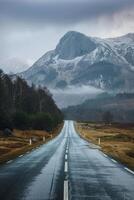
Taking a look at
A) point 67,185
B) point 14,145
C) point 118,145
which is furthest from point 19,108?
point 67,185

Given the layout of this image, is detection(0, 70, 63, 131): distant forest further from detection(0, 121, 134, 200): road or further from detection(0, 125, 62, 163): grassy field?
detection(0, 121, 134, 200): road

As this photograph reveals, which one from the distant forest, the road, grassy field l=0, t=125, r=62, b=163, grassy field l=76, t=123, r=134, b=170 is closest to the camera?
the road

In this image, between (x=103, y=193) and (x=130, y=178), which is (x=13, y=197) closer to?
(x=103, y=193)

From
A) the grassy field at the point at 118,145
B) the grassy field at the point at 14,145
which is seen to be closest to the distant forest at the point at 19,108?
the grassy field at the point at 14,145

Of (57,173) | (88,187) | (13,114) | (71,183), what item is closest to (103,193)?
(88,187)

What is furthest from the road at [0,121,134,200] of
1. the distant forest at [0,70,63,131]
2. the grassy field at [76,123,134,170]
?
the distant forest at [0,70,63,131]

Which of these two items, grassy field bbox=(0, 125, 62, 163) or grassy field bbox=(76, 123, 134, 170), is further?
grassy field bbox=(0, 125, 62, 163)

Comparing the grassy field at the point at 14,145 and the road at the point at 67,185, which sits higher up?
the grassy field at the point at 14,145

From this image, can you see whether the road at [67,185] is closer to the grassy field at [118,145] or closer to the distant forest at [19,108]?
the grassy field at [118,145]

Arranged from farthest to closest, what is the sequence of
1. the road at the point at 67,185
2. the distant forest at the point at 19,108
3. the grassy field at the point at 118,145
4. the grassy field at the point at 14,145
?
the distant forest at the point at 19,108 → the grassy field at the point at 14,145 → the grassy field at the point at 118,145 → the road at the point at 67,185

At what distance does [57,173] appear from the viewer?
25844 millimetres

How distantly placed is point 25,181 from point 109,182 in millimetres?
3823

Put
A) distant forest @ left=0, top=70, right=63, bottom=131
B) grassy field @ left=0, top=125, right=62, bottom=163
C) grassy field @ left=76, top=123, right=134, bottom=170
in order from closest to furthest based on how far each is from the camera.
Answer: grassy field @ left=76, top=123, right=134, bottom=170 < grassy field @ left=0, top=125, right=62, bottom=163 < distant forest @ left=0, top=70, right=63, bottom=131

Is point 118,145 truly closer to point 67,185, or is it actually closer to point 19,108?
point 67,185
